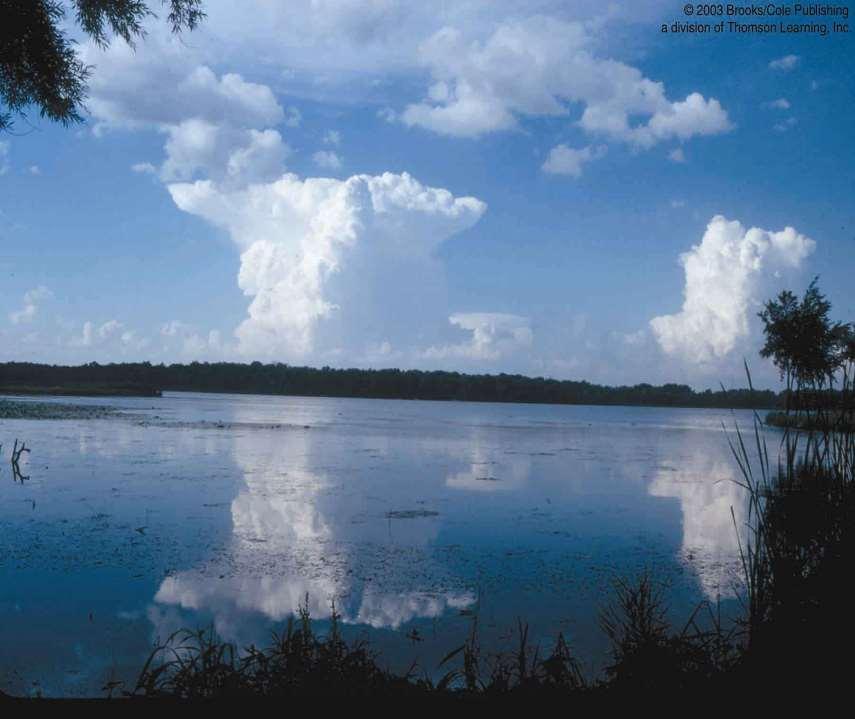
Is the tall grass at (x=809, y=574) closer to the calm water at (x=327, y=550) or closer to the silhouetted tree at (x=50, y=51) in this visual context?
the calm water at (x=327, y=550)

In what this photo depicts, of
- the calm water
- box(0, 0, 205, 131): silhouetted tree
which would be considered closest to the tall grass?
the calm water

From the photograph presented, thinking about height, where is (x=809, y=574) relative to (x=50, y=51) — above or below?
below

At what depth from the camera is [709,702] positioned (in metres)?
3.56

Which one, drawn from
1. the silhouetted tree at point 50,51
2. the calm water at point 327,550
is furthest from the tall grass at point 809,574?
the silhouetted tree at point 50,51

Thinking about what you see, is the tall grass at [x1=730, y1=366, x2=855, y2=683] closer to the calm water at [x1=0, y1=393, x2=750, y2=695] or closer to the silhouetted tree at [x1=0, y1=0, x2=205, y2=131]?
the calm water at [x1=0, y1=393, x2=750, y2=695]

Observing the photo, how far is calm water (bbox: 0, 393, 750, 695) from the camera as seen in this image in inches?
230

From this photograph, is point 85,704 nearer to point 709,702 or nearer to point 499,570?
point 709,702

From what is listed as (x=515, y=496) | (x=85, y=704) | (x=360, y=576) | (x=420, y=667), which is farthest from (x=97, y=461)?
(x=85, y=704)

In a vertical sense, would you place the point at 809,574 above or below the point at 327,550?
above

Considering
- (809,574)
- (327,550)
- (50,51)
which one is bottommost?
(327,550)

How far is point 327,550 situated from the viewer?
8.79 metres

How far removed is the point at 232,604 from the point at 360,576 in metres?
1.53

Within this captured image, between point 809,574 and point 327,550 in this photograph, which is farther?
point 327,550

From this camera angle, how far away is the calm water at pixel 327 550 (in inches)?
230
